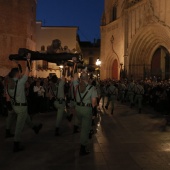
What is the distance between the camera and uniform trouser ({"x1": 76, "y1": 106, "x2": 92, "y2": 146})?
7.07 meters

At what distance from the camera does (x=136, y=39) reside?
28859 millimetres

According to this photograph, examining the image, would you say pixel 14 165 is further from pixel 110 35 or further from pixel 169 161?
pixel 110 35

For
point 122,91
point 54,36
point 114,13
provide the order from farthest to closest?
point 54,36
point 114,13
point 122,91

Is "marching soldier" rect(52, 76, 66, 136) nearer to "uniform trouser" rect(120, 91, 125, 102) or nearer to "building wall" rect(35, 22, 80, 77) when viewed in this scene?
"uniform trouser" rect(120, 91, 125, 102)

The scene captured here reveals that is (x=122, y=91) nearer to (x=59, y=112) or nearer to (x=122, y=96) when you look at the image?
(x=122, y=96)

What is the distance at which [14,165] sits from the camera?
6.10m

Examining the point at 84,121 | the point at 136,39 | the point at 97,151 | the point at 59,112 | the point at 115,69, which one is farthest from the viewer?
the point at 115,69

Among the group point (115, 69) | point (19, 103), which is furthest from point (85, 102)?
point (115, 69)

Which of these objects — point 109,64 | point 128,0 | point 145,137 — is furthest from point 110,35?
point 145,137

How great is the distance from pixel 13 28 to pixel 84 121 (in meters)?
32.2

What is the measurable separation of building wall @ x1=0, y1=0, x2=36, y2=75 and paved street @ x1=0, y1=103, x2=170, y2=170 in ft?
88.8

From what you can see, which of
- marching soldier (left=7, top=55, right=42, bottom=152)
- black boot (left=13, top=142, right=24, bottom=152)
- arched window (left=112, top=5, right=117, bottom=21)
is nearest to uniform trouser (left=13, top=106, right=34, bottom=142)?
marching soldier (left=7, top=55, right=42, bottom=152)

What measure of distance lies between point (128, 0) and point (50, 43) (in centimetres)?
2092

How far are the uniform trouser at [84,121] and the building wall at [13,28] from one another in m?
30.3
